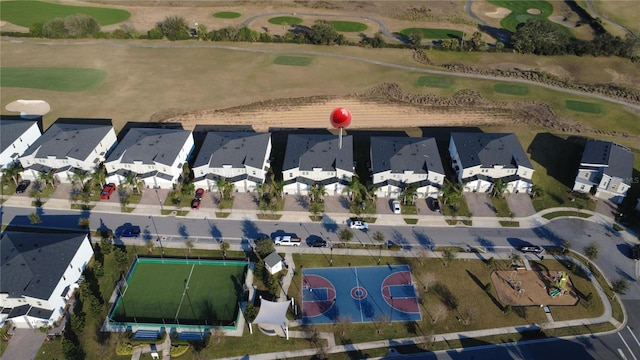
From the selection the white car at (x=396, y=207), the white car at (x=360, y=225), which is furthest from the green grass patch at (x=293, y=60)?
the white car at (x=360, y=225)

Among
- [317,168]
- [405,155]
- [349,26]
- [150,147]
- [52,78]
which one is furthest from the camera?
[349,26]

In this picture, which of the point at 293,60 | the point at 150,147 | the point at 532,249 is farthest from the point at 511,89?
the point at 150,147

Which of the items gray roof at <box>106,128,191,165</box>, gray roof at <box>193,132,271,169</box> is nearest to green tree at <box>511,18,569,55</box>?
gray roof at <box>193,132,271,169</box>

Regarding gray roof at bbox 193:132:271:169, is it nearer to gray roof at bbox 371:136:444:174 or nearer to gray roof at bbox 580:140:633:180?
gray roof at bbox 371:136:444:174

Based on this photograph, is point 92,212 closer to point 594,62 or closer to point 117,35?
point 117,35

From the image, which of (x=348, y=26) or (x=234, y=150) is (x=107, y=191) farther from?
(x=348, y=26)

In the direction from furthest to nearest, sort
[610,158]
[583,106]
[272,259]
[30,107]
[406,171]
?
[583,106], [30,107], [610,158], [406,171], [272,259]
